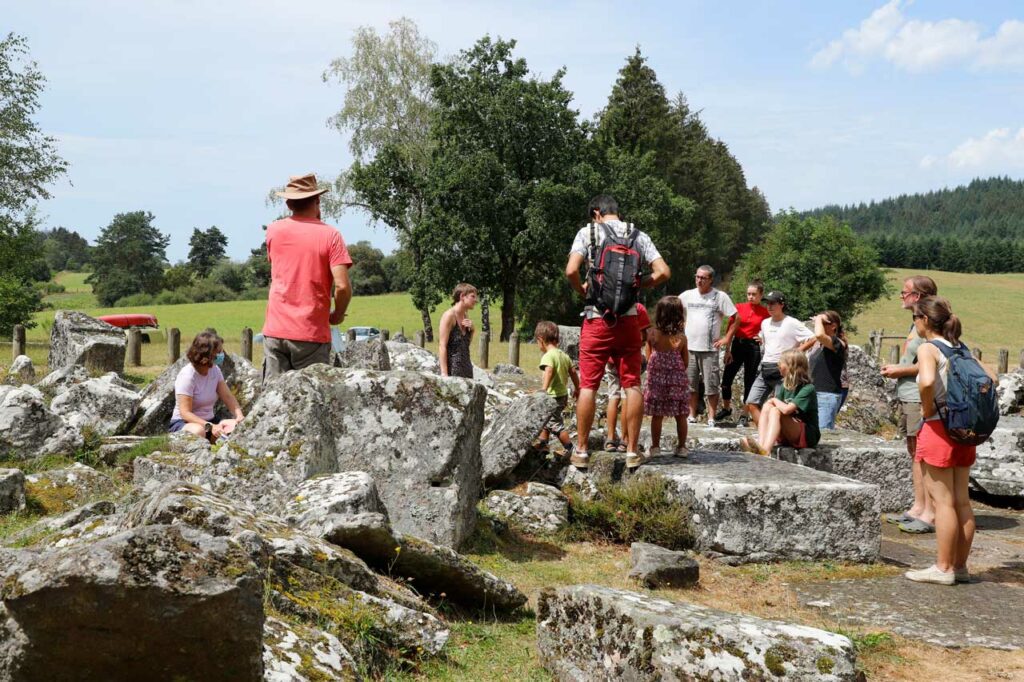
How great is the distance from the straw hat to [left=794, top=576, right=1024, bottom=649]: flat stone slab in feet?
15.0

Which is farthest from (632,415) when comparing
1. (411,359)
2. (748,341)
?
(411,359)

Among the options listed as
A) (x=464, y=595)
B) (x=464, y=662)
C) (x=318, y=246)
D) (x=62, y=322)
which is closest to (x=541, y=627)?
(x=464, y=662)

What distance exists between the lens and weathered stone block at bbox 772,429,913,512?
9.33 m

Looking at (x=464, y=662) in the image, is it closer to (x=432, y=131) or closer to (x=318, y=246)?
(x=318, y=246)

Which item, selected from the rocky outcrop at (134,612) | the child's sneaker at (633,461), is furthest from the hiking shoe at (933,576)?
the rocky outcrop at (134,612)

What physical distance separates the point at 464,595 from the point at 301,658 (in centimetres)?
164

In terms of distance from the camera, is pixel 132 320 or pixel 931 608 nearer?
pixel 931 608

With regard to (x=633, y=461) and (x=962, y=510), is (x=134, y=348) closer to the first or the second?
(x=633, y=461)

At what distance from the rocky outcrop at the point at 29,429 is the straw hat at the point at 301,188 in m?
3.44

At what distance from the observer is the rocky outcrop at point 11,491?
7.06 m

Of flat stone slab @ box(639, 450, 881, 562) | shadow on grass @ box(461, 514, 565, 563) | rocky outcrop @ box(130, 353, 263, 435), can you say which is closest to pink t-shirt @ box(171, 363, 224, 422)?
rocky outcrop @ box(130, 353, 263, 435)

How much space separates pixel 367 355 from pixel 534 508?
31.5 ft

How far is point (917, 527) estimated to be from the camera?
8.61 metres

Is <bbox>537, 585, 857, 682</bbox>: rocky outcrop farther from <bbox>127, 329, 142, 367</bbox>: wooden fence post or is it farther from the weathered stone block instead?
<bbox>127, 329, 142, 367</bbox>: wooden fence post
